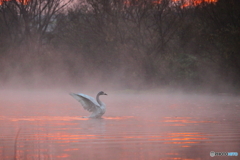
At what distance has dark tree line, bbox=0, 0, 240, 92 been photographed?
2741 centimetres

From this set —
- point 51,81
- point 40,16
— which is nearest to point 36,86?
point 51,81

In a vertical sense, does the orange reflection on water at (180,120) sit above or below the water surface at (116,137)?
above

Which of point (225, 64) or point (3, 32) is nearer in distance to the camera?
point (225, 64)

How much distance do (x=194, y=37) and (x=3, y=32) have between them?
15.6 metres

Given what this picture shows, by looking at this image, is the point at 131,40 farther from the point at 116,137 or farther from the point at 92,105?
the point at 116,137

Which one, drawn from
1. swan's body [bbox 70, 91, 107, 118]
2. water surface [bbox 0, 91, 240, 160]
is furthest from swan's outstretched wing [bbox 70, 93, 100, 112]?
water surface [bbox 0, 91, 240, 160]

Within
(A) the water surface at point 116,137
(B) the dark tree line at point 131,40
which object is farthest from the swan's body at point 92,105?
(B) the dark tree line at point 131,40

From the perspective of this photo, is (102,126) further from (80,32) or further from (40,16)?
(40,16)

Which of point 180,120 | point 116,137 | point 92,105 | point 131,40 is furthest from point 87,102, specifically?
point 131,40

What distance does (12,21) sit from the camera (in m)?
36.2

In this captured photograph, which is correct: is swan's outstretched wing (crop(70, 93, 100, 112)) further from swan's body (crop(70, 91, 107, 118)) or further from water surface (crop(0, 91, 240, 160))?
water surface (crop(0, 91, 240, 160))

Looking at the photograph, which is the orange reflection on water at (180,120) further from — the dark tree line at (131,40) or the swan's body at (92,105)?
the dark tree line at (131,40)

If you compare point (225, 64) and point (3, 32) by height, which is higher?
point (3, 32)

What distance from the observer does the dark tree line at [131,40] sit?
27406 millimetres
